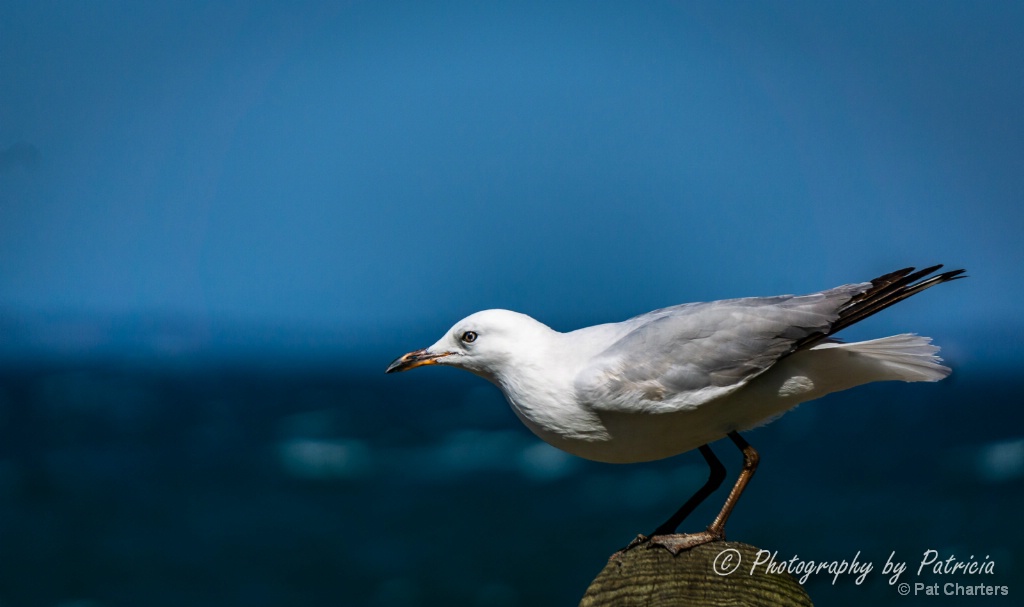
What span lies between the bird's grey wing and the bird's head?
0.14m

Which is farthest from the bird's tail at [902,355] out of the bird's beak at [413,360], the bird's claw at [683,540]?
the bird's beak at [413,360]

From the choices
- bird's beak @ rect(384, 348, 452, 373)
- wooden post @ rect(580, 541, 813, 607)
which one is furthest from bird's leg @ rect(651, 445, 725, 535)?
bird's beak @ rect(384, 348, 452, 373)

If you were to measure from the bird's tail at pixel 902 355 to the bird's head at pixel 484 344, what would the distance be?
52 cm

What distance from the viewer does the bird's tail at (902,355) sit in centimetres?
166

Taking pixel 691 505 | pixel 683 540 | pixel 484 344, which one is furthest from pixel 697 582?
pixel 484 344

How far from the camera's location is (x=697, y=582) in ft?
4.77

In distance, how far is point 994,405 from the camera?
4055 mm

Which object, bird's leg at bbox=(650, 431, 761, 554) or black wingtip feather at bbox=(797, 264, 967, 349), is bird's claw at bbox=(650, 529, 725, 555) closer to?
bird's leg at bbox=(650, 431, 761, 554)

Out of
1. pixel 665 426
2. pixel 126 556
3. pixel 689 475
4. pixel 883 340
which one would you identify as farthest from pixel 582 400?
pixel 126 556

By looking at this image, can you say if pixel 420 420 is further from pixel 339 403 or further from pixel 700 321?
pixel 700 321

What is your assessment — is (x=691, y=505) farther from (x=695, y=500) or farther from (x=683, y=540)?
(x=683, y=540)

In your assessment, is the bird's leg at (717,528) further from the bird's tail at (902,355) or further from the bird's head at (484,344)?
the bird's head at (484,344)

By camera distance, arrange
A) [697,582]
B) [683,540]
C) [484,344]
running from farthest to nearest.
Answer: [484,344] < [683,540] < [697,582]

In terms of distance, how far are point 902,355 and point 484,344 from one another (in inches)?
29.0
